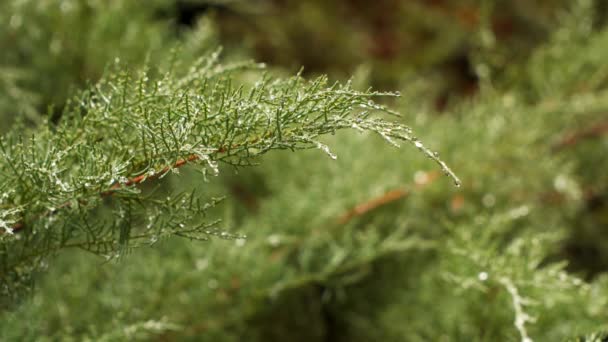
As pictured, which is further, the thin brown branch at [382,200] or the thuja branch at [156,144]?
the thin brown branch at [382,200]

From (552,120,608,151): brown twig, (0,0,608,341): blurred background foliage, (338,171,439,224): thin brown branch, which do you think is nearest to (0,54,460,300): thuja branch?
(0,0,608,341): blurred background foliage

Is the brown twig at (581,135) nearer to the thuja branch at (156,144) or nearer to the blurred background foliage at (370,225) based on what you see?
the blurred background foliage at (370,225)

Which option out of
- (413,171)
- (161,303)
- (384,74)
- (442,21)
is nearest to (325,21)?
(384,74)

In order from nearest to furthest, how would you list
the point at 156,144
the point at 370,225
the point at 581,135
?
1. the point at 156,144
2. the point at 370,225
3. the point at 581,135

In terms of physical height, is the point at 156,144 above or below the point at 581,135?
below

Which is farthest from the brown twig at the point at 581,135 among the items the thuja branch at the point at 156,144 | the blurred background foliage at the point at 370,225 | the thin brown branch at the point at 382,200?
the thuja branch at the point at 156,144

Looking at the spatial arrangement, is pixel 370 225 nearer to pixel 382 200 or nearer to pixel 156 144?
pixel 382 200

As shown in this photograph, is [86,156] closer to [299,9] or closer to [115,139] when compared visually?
[115,139]

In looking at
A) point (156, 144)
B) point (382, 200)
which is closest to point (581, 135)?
point (382, 200)
